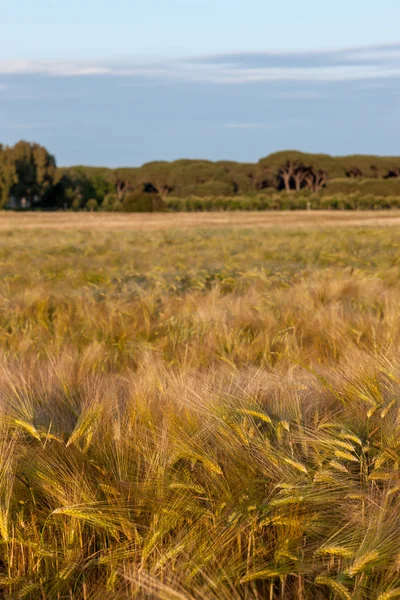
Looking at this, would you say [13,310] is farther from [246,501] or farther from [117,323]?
[246,501]

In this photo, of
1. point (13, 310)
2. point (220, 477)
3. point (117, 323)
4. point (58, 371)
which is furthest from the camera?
point (13, 310)

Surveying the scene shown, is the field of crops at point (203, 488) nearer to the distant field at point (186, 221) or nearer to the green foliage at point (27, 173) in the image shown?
the distant field at point (186, 221)

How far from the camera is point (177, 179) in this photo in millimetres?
63281

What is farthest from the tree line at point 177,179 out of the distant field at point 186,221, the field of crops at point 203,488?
the field of crops at point 203,488

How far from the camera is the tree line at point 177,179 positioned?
52438mm

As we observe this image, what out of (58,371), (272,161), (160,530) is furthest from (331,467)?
(272,161)

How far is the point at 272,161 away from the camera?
220 feet

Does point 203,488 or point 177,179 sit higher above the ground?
point 177,179

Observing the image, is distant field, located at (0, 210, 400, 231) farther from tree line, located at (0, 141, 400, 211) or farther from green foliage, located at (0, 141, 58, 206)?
tree line, located at (0, 141, 400, 211)

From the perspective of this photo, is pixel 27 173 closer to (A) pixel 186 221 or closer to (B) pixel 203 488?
(A) pixel 186 221

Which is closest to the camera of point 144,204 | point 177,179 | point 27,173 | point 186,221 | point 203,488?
point 203,488

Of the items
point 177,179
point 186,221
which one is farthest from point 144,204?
point 177,179

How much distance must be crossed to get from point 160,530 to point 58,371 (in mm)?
1144

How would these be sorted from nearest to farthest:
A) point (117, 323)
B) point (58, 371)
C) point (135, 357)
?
point (58, 371), point (135, 357), point (117, 323)
